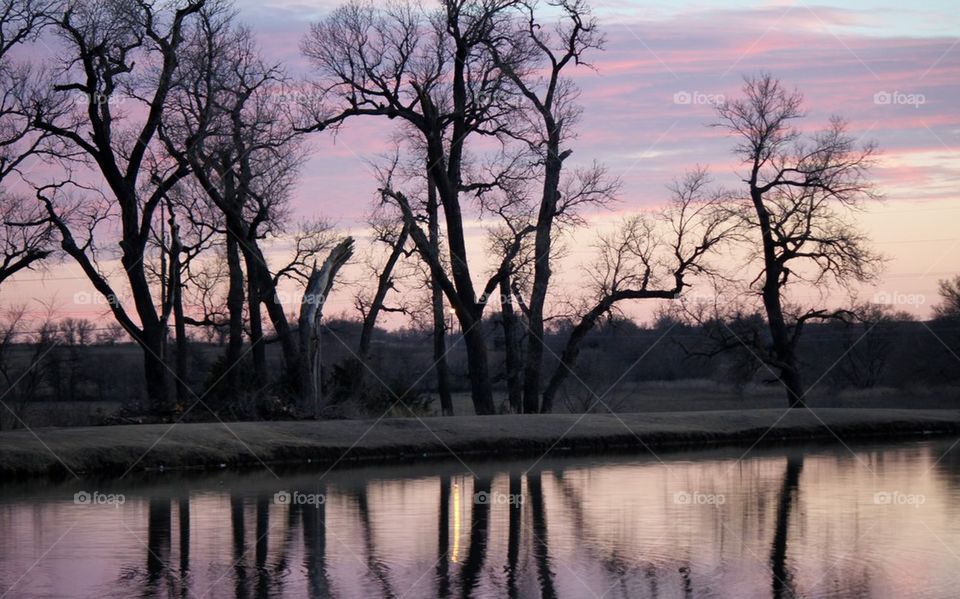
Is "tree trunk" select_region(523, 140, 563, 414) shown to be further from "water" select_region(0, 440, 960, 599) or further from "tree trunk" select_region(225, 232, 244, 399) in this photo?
"water" select_region(0, 440, 960, 599)

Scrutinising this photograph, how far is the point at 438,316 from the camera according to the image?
44.8 m

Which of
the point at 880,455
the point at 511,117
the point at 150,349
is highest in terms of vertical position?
the point at 511,117

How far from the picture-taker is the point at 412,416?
1302 inches

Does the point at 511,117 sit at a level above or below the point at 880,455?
above

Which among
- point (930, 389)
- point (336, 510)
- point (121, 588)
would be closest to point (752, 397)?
point (930, 389)

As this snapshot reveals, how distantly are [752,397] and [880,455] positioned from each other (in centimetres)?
3304

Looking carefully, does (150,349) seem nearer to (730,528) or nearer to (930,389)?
(730,528)

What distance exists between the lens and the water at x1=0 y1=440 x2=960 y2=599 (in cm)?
1153

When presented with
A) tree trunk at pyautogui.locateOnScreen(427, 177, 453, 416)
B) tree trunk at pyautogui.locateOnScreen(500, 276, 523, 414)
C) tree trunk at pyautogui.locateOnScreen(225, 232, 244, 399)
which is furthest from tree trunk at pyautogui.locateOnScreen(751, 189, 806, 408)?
tree trunk at pyautogui.locateOnScreen(225, 232, 244, 399)

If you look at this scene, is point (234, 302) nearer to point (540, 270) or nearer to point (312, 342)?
point (312, 342)

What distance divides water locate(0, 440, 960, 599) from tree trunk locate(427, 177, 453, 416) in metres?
17.7

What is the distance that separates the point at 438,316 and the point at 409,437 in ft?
52.8

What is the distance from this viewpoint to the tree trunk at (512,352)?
4000cm

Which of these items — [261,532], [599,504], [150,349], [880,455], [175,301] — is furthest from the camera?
[175,301]
